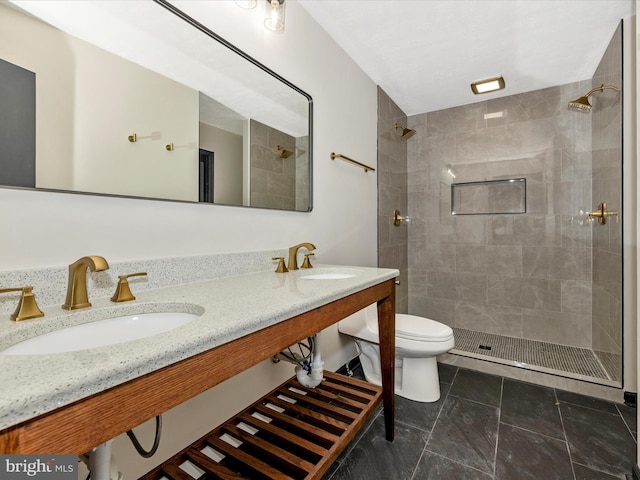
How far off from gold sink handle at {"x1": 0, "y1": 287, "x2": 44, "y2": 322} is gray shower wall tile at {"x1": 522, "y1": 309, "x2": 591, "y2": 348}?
3.17 m

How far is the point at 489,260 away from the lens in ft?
9.31

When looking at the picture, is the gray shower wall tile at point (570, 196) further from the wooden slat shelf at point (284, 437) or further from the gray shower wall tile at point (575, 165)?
the wooden slat shelf at point (284, 437)

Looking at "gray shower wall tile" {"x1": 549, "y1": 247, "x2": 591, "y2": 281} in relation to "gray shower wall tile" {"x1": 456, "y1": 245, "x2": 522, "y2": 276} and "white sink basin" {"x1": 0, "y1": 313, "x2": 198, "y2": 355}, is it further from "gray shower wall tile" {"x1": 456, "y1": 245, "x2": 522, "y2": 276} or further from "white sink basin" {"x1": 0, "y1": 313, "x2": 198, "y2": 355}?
"white sink basin" {"x1": 0, "y1": 313, "x2": 198, "y2": 355}

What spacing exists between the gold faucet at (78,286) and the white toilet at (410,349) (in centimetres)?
140

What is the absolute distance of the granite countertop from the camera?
14.4 inches

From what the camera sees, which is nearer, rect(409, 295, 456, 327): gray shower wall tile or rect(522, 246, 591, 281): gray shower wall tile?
rect(522, 246, 591, 281): gray shower wall tile

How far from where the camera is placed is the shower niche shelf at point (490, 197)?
8.91 feet

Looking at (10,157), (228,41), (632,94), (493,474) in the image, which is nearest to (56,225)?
(10,157)

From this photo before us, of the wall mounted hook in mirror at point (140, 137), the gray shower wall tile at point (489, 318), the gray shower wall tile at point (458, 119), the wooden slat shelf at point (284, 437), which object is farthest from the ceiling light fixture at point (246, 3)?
the gray shower wall tile at point (489, 318)

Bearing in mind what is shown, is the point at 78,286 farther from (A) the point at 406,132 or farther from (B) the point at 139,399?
(A) the point at 406,132

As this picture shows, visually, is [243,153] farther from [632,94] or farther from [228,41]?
[632,94]

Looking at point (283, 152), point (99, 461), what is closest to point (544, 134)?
point (283, 152)

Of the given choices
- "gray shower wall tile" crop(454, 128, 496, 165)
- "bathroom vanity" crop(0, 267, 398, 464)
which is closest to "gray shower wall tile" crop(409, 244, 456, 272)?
"gray shower wall tile" crop(454, 128, 496, 165)

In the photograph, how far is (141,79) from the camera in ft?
3.23
